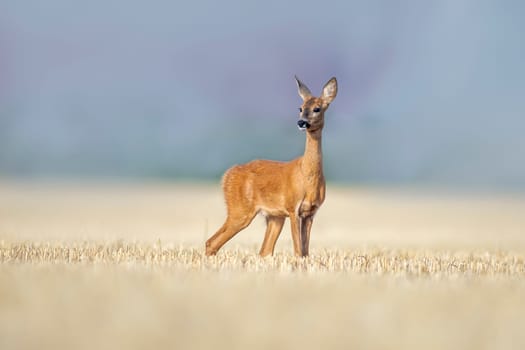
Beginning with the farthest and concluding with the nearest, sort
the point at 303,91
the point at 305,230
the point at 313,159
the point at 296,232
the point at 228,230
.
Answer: the point at 228,230 < the point at 303,91 < the point at 305,230 < the point at 313,159 < the point at 296,232

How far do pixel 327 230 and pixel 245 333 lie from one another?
57.9 feet

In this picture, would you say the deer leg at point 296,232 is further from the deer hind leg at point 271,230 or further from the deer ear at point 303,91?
the deer ear at point 303,91

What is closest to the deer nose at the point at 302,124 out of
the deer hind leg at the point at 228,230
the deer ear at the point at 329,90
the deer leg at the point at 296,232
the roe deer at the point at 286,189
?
the roe deer at the point at 286,189

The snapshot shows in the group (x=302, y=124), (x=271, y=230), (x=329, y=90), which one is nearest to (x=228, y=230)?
(x=271, y=230)

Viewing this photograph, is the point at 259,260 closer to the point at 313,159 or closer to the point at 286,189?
the point at 286,189

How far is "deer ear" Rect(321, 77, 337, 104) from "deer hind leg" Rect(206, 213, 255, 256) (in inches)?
87.5

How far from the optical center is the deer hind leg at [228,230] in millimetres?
11656

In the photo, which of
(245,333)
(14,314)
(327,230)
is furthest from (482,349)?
(327,230)

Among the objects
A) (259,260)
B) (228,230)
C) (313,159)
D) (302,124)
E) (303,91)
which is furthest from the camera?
(228,230)

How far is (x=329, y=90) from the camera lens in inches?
430

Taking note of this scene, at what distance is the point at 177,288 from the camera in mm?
6207

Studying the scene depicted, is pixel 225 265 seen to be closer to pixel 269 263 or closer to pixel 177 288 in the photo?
pixel 269 263

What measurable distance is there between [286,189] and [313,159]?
2.04 feet

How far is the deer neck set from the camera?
10797 millimetres
